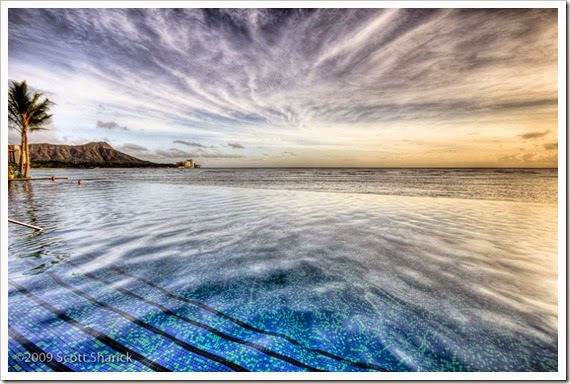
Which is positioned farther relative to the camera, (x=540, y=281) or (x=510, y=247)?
(x=510, y=247)

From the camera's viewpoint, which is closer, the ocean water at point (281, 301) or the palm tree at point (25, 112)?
the ocean water at point (281, 301)

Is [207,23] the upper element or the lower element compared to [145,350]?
upper

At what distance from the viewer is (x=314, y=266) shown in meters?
5.19

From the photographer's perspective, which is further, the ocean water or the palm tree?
the palm tree

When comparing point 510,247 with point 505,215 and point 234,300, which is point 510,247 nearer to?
point 505,215

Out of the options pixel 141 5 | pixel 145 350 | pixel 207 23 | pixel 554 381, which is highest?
pixel 207 23

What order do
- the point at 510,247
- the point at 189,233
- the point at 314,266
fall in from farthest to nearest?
the point at 189,233 < the point at 510,247 < the point at 314,266

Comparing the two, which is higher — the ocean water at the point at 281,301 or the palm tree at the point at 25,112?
the palm tree at the point at 25,112

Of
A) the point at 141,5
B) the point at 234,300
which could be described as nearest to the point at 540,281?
the point at 234,300

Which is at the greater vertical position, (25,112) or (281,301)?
(25,112)

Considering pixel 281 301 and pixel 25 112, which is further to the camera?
pixel 25 112

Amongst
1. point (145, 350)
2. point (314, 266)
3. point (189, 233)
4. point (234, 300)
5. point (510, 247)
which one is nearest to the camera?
point (145, 350)

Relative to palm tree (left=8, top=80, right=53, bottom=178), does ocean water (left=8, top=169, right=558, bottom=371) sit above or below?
below

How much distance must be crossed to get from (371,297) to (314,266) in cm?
145
